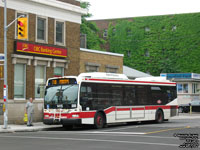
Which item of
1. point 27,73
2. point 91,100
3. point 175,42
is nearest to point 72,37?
point 27,73

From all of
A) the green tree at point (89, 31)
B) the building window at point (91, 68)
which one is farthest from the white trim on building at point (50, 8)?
the green tree at point (89, 31)

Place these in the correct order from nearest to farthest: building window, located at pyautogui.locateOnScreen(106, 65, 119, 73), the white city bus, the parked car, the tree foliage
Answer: the white city bus < building window, located at pyautogui.locateOnScreen(106, 65, 119, 73) < the parked car < the tree foliage

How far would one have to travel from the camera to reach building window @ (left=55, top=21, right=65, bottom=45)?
33719 millimetres

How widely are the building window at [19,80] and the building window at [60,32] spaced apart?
14.3ft

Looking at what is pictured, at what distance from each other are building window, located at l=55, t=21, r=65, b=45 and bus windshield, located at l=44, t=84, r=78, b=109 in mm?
8930

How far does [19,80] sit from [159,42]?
4591cm

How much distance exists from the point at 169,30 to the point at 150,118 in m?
44.1

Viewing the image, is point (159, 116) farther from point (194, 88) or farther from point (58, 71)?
Answer: point (194, 88)

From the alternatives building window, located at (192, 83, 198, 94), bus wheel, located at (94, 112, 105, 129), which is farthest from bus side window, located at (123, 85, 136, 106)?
building window, located at (192, 83, 198, 94)

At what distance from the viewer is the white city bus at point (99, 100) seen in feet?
79.9

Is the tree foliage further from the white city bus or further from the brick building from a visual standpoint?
the white city bus

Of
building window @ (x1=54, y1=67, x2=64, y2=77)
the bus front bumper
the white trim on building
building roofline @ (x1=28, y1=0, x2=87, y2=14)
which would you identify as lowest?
the bus front bumper

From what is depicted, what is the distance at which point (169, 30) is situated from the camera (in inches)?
2842

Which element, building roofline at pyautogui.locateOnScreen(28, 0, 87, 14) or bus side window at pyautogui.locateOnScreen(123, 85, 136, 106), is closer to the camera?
bus side window at pyautogui.locateOnScreen(123, 85, 136, 106)
